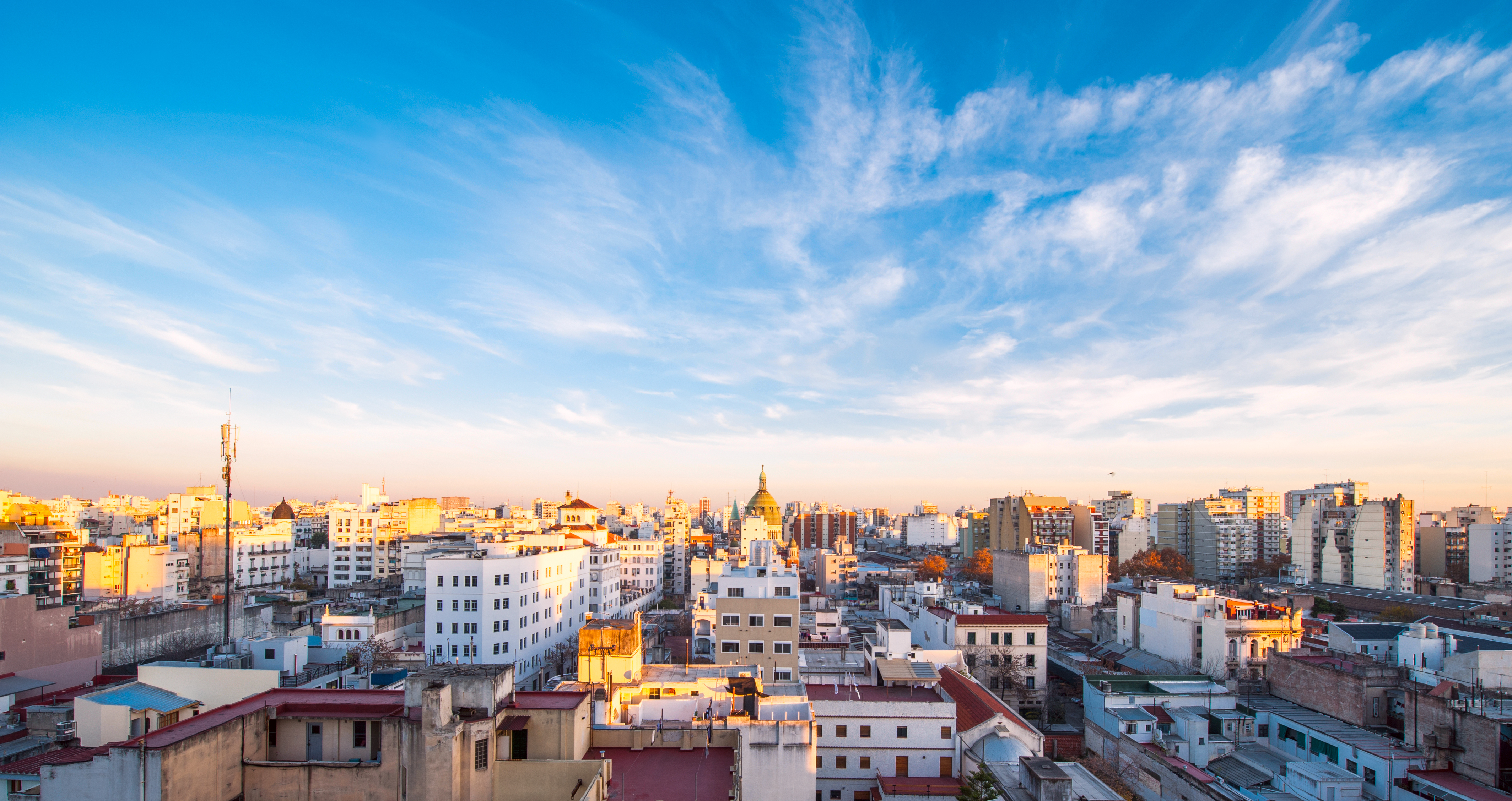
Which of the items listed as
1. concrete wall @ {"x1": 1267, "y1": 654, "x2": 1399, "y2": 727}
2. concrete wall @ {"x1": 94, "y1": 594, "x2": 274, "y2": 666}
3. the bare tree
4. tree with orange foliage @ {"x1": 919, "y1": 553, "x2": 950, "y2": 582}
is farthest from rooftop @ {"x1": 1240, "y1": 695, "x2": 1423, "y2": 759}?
Result: concrete wall @ {"x1": 94, "y1": 594, "x2": 274, "y2": 666}

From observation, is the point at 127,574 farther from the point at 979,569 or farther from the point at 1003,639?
the point at 979,569

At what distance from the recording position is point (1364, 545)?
60.2m

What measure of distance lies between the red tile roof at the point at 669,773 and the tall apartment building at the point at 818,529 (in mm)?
98294

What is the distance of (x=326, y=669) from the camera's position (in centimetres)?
2612

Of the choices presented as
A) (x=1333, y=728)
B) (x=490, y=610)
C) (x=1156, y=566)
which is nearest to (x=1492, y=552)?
(x=1156, y=566)

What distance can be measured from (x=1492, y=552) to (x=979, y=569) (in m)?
40.4

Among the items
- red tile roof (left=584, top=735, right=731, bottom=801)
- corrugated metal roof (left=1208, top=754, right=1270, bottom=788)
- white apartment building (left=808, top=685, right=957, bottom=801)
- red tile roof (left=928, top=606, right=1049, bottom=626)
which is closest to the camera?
red tile roof (left=584, top=735, right=731, bottom=801)

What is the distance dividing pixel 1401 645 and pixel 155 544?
263 feet

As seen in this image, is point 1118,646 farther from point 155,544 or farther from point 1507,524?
point 155,544

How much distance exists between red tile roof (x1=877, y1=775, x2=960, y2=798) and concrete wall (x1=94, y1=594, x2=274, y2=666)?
3245cm

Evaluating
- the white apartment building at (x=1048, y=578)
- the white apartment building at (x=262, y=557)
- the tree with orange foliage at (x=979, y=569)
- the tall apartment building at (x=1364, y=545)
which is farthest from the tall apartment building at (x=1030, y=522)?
the white apartment building at (x=262, y=557)

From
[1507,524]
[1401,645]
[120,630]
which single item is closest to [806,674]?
[1401,645]

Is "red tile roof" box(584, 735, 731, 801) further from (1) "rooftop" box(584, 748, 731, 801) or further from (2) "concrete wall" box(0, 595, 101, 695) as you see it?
Answer: (2) "concrete wall" box(0, 595, 101, 695)

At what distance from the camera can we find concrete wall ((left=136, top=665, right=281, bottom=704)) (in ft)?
54.0
